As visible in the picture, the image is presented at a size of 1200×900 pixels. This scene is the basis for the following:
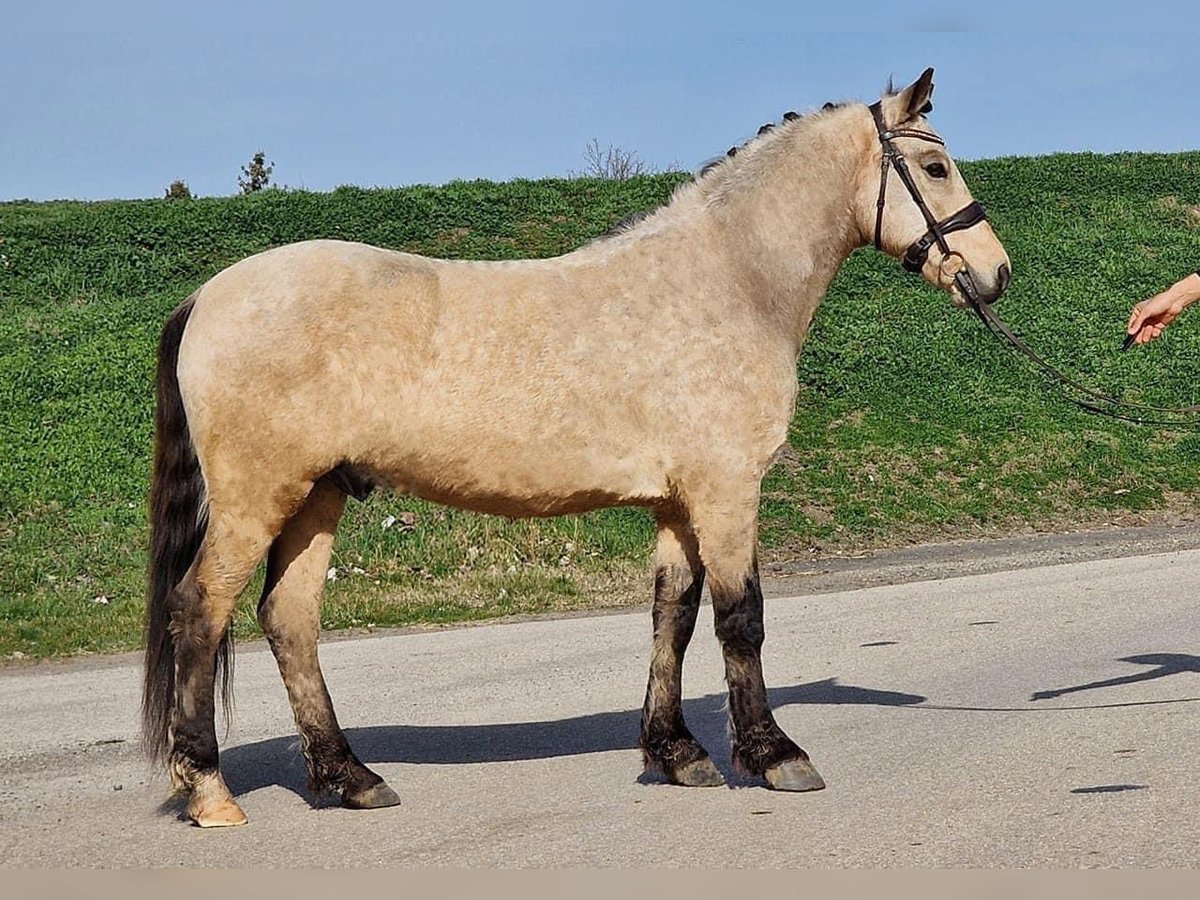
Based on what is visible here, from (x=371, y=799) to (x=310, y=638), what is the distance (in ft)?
2.43

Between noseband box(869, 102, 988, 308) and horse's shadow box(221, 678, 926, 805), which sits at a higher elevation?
noseband box(869, 102, 988, 308)

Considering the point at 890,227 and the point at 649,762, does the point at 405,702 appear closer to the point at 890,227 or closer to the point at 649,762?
the point at 649,762

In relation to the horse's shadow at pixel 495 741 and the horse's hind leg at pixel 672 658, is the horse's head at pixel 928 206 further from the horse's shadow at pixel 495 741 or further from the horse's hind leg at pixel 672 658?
the horse's shadow at pixel 495 741

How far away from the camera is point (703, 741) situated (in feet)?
24.3

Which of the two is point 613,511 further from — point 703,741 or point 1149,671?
point 703,741

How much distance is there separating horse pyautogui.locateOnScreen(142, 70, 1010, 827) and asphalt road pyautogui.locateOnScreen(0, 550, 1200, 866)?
393 mm

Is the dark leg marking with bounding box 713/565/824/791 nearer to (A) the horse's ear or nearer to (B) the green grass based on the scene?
(A) the horse's ear

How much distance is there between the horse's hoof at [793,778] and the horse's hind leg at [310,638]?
159 centimetres

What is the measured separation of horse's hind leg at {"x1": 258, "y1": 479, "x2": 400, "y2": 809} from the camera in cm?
630

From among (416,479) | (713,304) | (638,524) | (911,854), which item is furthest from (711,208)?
(638,524)

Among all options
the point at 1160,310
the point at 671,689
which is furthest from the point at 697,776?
the point at 1160,310

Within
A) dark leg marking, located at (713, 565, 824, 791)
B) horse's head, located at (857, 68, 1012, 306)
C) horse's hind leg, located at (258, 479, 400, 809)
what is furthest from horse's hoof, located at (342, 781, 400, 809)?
horse's head, located at (857, 68, 1012, 306)

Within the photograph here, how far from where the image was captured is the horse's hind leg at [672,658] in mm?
6562

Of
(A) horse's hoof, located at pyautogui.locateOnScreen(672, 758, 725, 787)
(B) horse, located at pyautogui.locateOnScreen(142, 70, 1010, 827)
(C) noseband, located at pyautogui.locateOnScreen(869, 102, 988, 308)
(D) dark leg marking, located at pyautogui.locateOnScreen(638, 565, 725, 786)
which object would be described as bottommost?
Answer: (A) horse's hoof, located at pyautogui.locateOnScreen(672, 758, 725, 787)
